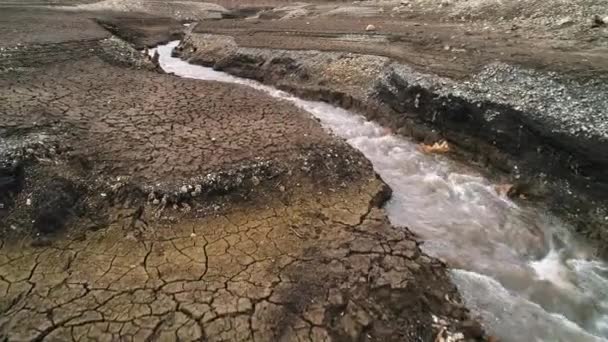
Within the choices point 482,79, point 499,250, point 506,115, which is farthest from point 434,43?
point 499,250

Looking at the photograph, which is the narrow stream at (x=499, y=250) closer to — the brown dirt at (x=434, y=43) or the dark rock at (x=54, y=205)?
the brown dirt at (x=434, y=43)

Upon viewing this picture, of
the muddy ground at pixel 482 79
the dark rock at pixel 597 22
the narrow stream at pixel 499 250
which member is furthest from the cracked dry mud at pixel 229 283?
the dark rock at pixel 597 22

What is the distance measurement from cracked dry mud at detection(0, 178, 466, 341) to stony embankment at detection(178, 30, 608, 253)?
2.67 meters

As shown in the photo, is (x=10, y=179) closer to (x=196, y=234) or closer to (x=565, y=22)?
(x=196, y=234)

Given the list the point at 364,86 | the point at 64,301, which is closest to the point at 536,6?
the point at 364,86

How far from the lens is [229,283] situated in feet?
12.6

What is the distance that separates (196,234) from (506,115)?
16.6ft

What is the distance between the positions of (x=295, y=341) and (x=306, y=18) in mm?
15081

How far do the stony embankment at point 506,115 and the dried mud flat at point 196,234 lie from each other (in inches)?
85.8

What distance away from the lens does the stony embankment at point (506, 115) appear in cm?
562

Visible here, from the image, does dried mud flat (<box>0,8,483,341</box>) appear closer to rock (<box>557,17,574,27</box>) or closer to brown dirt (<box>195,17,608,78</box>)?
brown dirt (<box>195,17,608,78</box>)

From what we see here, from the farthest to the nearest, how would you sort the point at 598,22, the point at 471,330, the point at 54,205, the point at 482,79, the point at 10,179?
the point at 598,22, the point at 482,79, the point at 10,179, the point at 54,205, the point at 471,330

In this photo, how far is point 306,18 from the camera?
16.5 m

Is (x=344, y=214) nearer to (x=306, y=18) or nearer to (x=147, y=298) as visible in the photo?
(x=147, y=298)
